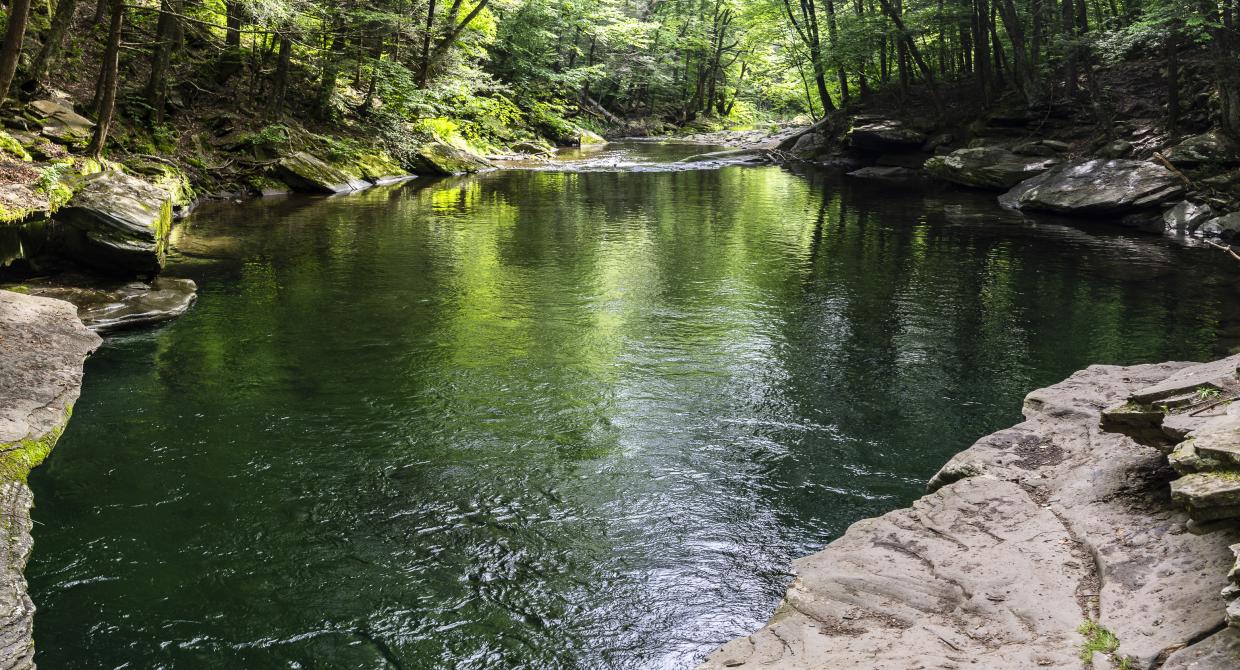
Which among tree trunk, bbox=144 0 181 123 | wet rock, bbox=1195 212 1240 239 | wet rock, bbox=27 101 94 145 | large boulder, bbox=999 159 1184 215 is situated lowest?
wet rock, bbox=1195 212 1240 239

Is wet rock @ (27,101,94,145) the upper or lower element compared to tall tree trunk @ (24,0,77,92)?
lower

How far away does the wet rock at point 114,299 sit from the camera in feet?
35.6

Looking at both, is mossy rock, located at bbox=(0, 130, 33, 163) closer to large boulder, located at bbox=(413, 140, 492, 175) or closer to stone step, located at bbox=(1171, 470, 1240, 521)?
A: stone step, located at bbox=(1171, 470, 1240, 521)

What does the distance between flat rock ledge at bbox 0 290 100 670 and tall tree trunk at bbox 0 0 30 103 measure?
2.72m

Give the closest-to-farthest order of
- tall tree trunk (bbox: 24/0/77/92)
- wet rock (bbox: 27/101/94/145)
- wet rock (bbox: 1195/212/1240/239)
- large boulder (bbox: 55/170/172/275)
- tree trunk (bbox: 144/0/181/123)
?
large boulder (bbox: 55/170/172/275), wet rock (bbox: 27/101/94/145), tall tree trunk (bbox: 24/0/77/92), wet rock (bbox: 1195/212/1240/239), tree trunk (bbox: 144/0/181/123)

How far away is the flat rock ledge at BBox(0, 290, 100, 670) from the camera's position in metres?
4.87

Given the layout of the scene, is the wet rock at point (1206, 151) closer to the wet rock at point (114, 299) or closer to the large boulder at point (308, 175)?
the wet rock at point (114, 299)

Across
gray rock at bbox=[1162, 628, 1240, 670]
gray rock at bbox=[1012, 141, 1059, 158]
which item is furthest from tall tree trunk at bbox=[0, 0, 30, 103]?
gray rock at bbox=[1012, 141, 1059, 158]

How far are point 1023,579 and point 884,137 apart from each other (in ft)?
98.9

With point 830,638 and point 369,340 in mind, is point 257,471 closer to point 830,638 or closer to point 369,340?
point 369,340

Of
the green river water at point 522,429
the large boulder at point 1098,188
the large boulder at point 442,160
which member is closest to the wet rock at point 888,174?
the large boulder at point 1098,188

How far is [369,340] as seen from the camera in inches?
423

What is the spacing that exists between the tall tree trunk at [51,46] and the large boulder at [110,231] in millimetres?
7603

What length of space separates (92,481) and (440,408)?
9.95ft
